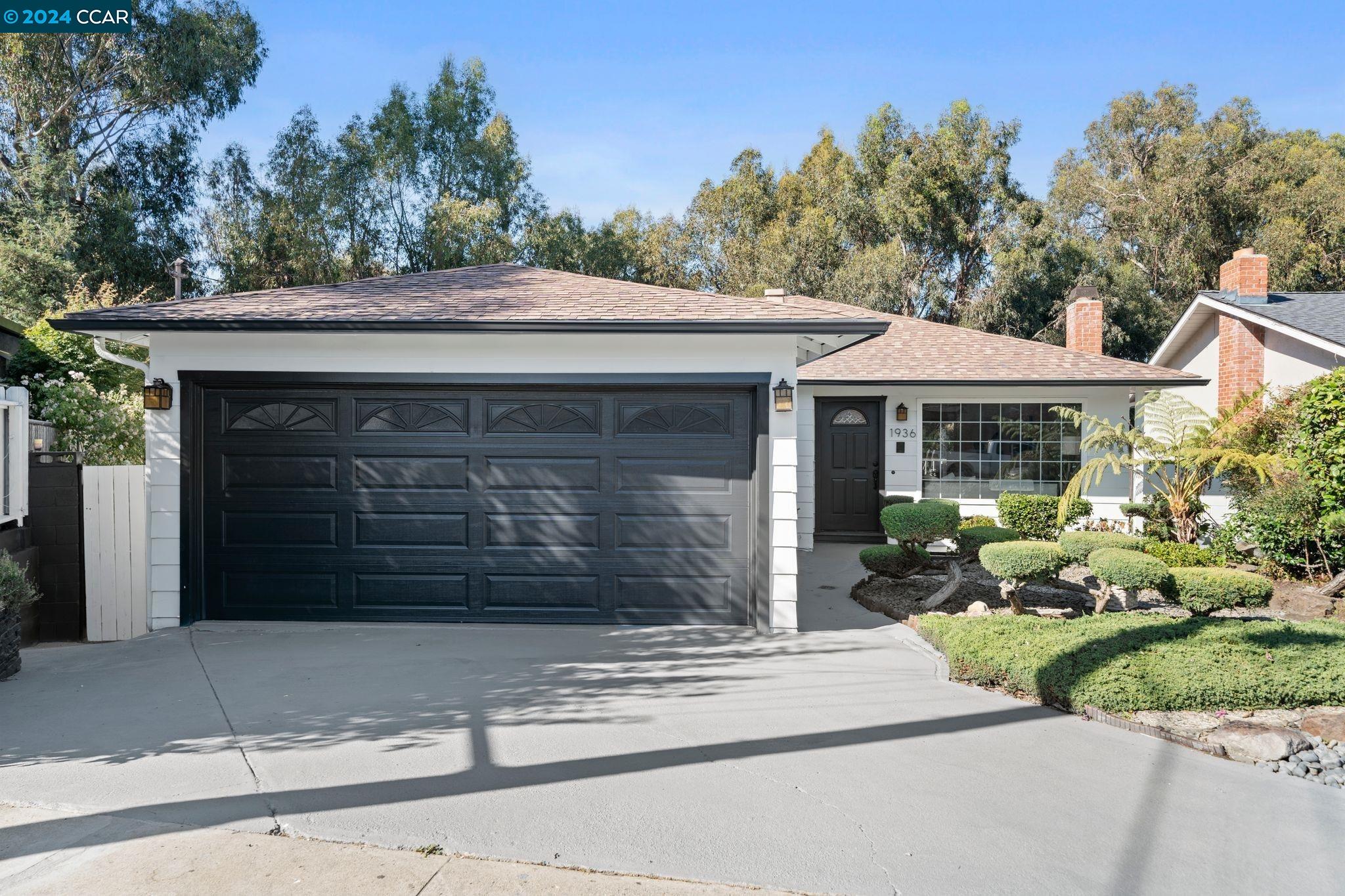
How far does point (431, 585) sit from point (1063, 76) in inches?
1033

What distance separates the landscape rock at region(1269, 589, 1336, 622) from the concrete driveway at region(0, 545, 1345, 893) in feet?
14.6

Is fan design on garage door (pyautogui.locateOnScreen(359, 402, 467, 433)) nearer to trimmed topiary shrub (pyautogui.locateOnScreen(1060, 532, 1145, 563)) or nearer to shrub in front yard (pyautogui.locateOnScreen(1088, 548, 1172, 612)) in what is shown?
trimmed topiary shrub (pyautogui.locateOnScreen(1060, 532, 1145, 563))

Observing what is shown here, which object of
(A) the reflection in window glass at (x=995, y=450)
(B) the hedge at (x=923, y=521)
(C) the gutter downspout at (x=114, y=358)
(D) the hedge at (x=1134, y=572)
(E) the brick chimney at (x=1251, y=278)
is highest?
(E) the brick chimney at (x=1251, y=278)

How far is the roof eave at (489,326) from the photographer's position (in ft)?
23.3

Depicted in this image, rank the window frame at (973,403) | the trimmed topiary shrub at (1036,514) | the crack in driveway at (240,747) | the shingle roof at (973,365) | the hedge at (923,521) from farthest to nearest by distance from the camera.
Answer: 1. the window frame at (973,403)
2. the shingle roof at (973,365)
3. the trimmed topiary shrub at (1036,514)
4. the hedge at (923,521)
5. the crack in driveway at (240,747)

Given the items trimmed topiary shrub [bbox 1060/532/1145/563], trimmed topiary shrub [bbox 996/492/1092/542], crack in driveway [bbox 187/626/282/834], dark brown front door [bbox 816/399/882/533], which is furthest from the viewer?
dark brown front door [bbox 816/399/882/533]

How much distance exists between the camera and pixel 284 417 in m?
7.75

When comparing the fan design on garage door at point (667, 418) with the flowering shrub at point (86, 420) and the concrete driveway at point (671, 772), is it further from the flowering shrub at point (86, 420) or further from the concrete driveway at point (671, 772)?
the flowering shrub at point (86, 420)

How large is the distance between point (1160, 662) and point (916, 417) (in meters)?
8.58

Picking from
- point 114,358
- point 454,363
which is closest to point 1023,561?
point 454,363

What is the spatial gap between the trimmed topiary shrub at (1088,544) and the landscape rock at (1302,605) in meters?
1.65

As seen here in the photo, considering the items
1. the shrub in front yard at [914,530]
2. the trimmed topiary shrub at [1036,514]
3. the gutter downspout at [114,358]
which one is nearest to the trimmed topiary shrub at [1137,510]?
the trimmed topiary shrub at [1036,514]

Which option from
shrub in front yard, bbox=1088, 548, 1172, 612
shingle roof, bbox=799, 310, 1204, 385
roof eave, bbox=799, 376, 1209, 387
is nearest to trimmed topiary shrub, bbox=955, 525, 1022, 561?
shrub in front yard, bbox=1088, 548, 1172, 612

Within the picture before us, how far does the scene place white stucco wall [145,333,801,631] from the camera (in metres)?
7.51
